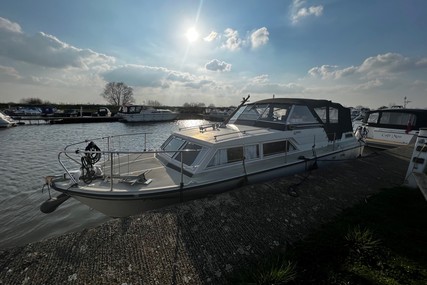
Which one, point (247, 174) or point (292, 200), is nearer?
point (292, 200)

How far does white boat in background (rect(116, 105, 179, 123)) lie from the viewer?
40094mm

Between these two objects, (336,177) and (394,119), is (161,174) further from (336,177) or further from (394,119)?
(394,119)

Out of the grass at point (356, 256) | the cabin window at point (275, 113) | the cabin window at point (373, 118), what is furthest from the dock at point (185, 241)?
the cabin window at point (373, 118)

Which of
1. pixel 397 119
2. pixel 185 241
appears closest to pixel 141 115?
pixel 397 119

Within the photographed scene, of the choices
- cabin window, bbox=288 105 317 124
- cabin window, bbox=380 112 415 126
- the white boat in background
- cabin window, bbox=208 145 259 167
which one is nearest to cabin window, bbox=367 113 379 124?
cabin window, bbox=380 112 415 126

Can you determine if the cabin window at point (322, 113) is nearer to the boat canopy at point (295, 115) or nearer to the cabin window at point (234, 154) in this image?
the boat canopy at point (295, 115)

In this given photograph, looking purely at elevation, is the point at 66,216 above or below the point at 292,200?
below

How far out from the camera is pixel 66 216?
7113 mm

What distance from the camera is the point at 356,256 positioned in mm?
3197

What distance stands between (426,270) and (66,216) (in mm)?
8611

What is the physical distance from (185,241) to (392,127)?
14.4 m

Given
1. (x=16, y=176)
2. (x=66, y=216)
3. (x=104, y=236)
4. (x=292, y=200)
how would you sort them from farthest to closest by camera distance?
(x=16, y=176) < (x=66, y=216) < (x=292, y=200) < (x=104, y=236)

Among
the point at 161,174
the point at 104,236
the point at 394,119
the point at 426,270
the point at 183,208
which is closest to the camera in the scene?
the point at 426,270

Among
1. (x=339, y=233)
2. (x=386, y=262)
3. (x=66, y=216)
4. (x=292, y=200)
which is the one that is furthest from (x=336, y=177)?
(x=66, y=216)
